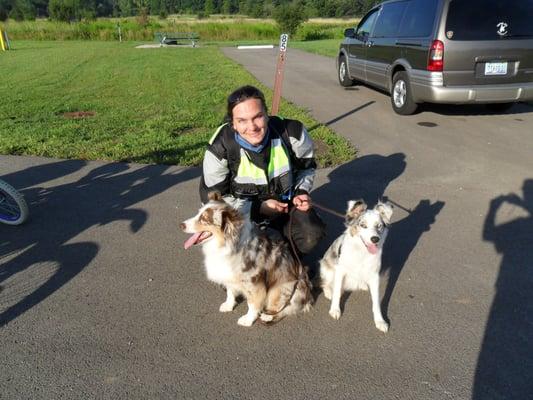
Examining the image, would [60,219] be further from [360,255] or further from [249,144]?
[360,255]

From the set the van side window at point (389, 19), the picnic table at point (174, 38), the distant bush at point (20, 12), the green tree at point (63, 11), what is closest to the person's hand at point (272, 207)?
the van side window at point (389, 19)

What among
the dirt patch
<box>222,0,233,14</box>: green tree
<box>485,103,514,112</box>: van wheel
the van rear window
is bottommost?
the dirt patch

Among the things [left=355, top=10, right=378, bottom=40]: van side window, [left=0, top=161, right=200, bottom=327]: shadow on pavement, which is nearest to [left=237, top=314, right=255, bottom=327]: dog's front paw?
[left=0, top=161, right=200, bottom=327]: shadow on pavement

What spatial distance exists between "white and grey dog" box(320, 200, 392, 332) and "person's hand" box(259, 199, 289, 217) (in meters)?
0.61

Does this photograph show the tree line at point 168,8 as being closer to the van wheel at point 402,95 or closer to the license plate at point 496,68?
the van wheel at point 402,95

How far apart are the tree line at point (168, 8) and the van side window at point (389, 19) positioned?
3282 centimetres

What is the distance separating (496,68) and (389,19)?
3.30 m

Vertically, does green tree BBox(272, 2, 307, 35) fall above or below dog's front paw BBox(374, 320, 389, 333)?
above

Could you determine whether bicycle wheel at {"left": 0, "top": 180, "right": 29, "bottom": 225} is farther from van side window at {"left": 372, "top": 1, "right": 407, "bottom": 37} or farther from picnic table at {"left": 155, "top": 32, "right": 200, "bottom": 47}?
picnic table at {"left": 155, "top": 32, "right": 200, "bottom": 47}

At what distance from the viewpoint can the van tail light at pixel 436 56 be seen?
786cm

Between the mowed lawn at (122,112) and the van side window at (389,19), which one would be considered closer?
the mowed lawn at (122,112)

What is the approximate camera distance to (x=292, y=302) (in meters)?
3.35

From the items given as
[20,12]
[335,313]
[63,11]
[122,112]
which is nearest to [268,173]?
[335,313]

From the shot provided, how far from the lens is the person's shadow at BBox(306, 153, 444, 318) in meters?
4.17
